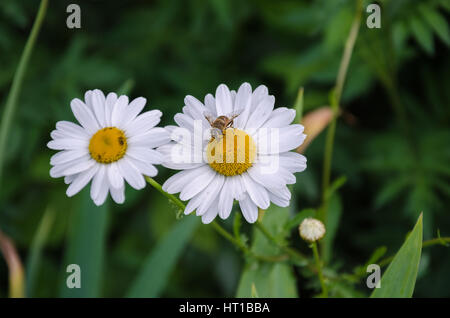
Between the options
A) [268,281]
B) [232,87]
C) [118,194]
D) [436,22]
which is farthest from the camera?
[232,87]

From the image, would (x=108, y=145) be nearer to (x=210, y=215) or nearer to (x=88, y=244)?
(x=210, y=215)

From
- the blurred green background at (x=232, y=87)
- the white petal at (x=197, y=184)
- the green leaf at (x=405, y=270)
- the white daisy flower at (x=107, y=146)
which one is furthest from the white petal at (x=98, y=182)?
the blurred green background at (x=232, y=87)

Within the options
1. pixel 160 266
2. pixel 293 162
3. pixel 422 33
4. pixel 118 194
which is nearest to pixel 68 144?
pixel 118 194

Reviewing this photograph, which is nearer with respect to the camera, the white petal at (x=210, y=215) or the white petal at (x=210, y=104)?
the white petal at (x=210, y=215)

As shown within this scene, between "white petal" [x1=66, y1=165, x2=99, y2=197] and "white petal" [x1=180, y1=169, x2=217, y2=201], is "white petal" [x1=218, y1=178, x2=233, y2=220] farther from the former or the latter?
"white petal" [x1=66, y1=165, x2=99, y2=197]

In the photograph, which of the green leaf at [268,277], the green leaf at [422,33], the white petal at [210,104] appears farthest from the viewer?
the green leaf at [422,33]

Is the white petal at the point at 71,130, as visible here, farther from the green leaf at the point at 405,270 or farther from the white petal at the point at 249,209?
the green leaf at the point at 405,270
